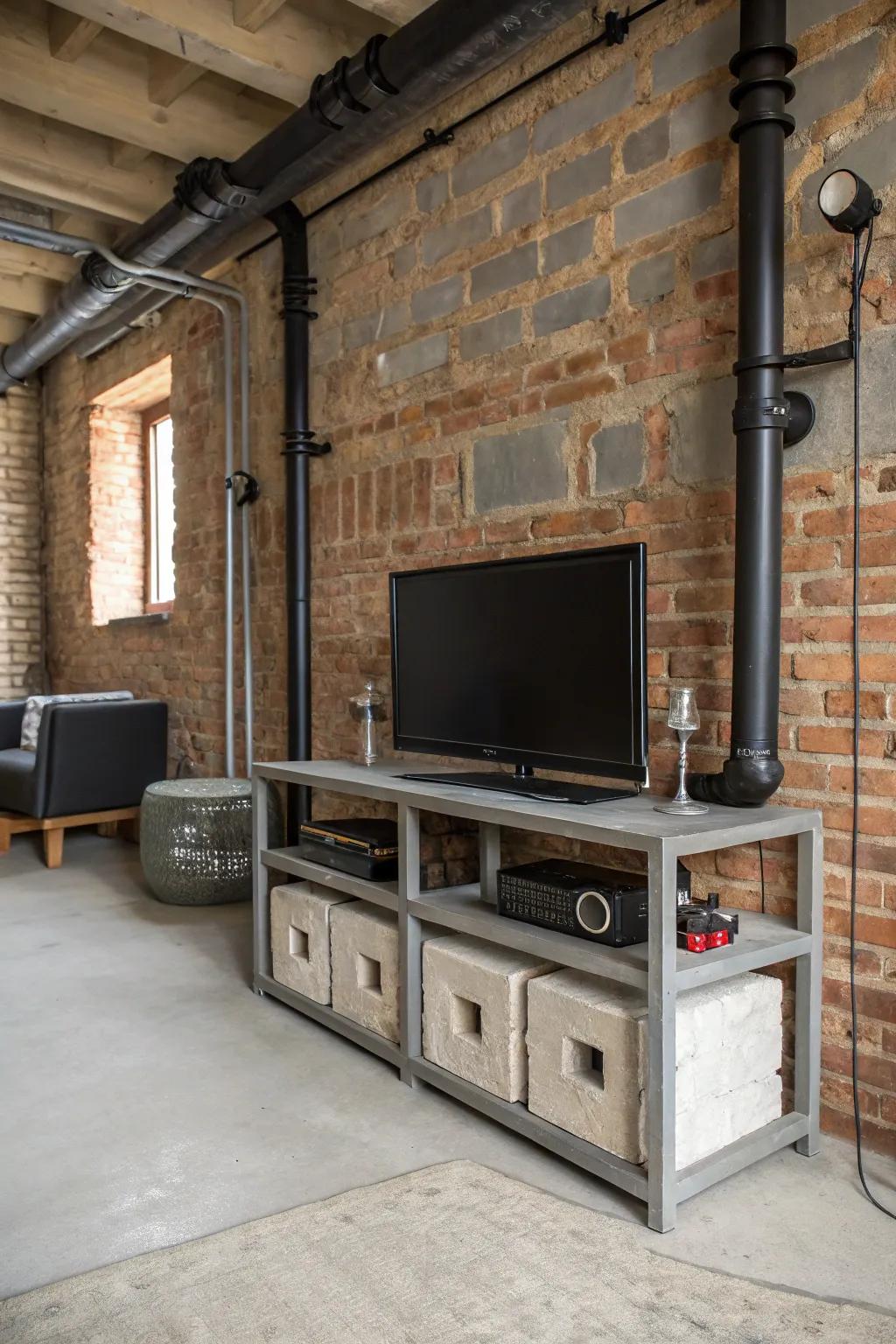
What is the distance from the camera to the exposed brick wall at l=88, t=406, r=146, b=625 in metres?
6.05

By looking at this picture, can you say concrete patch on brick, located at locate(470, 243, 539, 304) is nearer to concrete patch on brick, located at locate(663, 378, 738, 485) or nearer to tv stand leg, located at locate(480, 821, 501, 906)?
concrete patch on brick, located at locate(663, 378, 738, 485)

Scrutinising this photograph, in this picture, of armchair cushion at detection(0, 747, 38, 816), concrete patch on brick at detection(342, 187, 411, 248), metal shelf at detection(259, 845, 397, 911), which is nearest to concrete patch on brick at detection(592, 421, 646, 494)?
metal shelf at detection(259, 845, 397, 911)

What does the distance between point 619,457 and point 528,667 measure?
1.99 feet

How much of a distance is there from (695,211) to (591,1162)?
212cm

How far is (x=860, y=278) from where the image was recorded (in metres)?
2.00

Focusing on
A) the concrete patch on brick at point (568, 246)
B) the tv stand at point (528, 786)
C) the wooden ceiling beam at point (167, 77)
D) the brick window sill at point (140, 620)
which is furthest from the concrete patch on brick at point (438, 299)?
the brick window sill at point (140, 620)

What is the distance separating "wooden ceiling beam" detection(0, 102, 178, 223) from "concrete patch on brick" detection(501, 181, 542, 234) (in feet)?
6.87

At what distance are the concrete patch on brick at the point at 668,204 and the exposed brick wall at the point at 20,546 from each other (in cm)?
529

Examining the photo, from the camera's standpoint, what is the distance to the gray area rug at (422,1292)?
1482 mm

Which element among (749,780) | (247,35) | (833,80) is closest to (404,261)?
(247,35)

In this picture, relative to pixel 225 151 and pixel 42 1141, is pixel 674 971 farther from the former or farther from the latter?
pixel 225 151

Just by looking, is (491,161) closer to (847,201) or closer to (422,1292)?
(847,201)

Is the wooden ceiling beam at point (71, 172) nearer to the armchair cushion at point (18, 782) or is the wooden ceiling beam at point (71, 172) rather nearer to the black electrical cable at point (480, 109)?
the black electrical cable at point (480, 109)

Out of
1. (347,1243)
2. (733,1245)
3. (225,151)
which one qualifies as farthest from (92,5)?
(733,1245)
